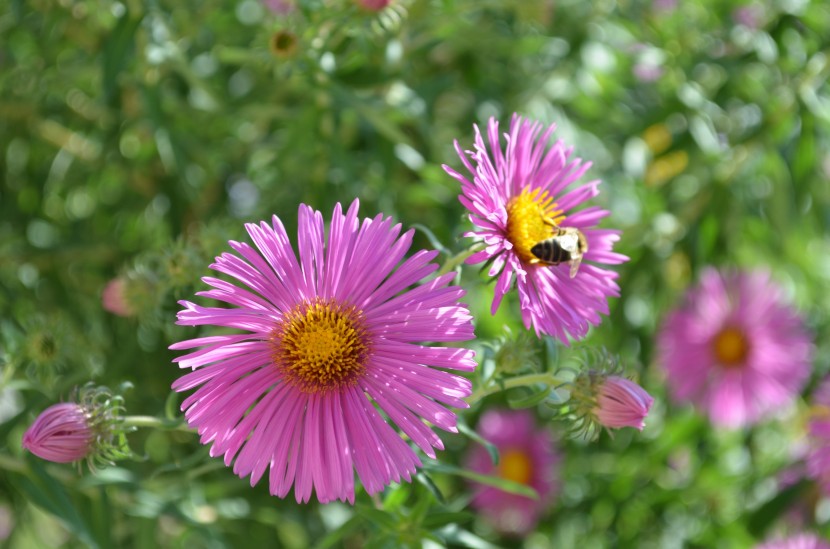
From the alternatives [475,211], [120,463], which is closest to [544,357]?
[475,211]

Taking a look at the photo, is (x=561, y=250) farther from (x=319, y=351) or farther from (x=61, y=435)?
(x=61, y=435)

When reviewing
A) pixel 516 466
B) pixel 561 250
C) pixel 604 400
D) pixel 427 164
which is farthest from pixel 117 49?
pixel 516 466

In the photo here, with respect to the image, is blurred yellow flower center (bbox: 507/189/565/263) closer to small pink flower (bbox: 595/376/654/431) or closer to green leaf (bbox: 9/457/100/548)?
small pink flower (bbox: 595/376/654/431)

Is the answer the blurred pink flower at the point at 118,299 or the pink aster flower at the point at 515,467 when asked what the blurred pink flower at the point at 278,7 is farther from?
the pink aster flower at the point at 515,467

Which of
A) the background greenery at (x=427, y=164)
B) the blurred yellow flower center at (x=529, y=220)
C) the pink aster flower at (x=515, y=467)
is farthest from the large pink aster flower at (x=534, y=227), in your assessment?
the pink aster flower at (x=515, y=467)

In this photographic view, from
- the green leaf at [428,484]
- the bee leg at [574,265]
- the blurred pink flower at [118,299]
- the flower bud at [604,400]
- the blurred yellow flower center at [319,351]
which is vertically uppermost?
the bee leg at [574,265]

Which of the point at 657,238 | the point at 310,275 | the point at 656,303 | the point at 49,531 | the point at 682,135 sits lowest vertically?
the point at 49,531

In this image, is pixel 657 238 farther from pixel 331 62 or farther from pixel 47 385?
pixel 47 385
